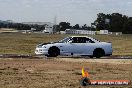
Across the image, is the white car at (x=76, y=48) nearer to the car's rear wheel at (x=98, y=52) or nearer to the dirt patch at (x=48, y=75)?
the car's rear wheel at (x=98, y=52)

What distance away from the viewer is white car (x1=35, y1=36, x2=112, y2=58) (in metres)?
27.2

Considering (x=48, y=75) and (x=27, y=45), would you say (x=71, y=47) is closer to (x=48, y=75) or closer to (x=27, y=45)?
(x=48, y=75)

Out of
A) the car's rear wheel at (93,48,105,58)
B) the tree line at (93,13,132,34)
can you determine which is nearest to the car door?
the car's rear wheel at (93,48,105,58)

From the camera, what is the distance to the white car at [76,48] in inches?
1069

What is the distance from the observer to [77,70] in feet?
62.3

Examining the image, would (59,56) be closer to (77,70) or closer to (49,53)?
(49,53)

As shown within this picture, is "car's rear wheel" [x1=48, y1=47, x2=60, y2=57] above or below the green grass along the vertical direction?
above

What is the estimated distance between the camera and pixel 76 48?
27.5 metres

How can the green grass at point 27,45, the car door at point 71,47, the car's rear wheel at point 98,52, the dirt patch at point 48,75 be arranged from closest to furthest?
the dirt patch at point 48,75
the car door at point 71,47
the car's rear wheel at point 98,52
the green grass at point 27,45

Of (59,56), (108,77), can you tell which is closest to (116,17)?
(59,56)

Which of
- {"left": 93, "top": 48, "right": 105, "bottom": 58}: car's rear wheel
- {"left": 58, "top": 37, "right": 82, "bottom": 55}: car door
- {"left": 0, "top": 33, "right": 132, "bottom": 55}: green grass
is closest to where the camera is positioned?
{"left": 58, "top": 37, "right": 82, "bottom": 55}: car door

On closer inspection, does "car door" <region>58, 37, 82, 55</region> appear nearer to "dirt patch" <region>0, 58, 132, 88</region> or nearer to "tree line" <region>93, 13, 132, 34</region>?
"dirt patch" <region>0, 58, 132, 88</region>

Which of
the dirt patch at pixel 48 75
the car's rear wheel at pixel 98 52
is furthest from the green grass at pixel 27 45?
the dirt patch at pixel 48 75

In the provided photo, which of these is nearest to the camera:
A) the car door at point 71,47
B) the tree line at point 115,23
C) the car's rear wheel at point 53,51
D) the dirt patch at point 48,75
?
the dirt patch at point 48,75
